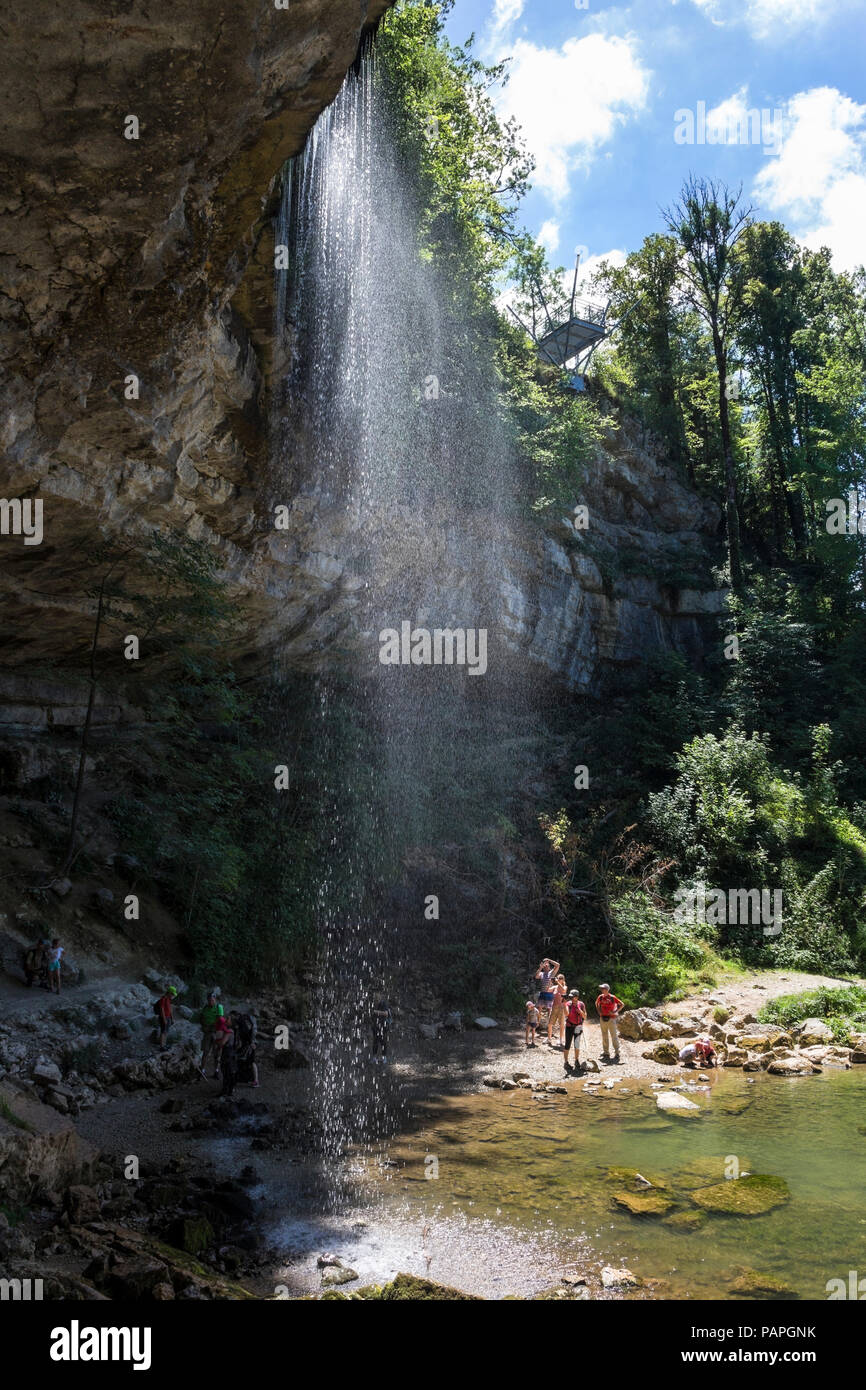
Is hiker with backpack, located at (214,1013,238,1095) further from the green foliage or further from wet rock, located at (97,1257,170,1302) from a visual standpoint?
the green foliage

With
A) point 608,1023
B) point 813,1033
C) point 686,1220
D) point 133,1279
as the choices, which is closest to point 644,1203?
point 686,1220

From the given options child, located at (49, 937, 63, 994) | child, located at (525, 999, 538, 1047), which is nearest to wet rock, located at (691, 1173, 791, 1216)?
child, located at (525, 999, 538, 1047)

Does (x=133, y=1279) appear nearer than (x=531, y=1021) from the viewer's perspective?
Yes

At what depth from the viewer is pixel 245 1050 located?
11305 mm

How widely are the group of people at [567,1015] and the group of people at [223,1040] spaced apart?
16.2 feet

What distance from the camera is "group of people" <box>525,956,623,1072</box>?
13.3 metres

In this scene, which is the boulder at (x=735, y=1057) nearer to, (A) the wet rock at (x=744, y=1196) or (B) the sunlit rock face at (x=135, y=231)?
(A) the wet rock at (x=744, y=1196)

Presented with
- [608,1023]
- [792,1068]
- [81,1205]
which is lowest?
[792,1068]

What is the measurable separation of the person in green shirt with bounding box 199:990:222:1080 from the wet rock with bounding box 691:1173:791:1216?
22.6ft

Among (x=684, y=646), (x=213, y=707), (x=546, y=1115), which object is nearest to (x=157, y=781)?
(x=213, y=707)

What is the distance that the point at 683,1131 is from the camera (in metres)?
10.1

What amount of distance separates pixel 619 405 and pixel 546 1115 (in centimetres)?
2691

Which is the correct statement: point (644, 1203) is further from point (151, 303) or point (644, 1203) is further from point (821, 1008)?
point (151, 303)

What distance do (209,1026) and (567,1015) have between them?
18.3 ft
